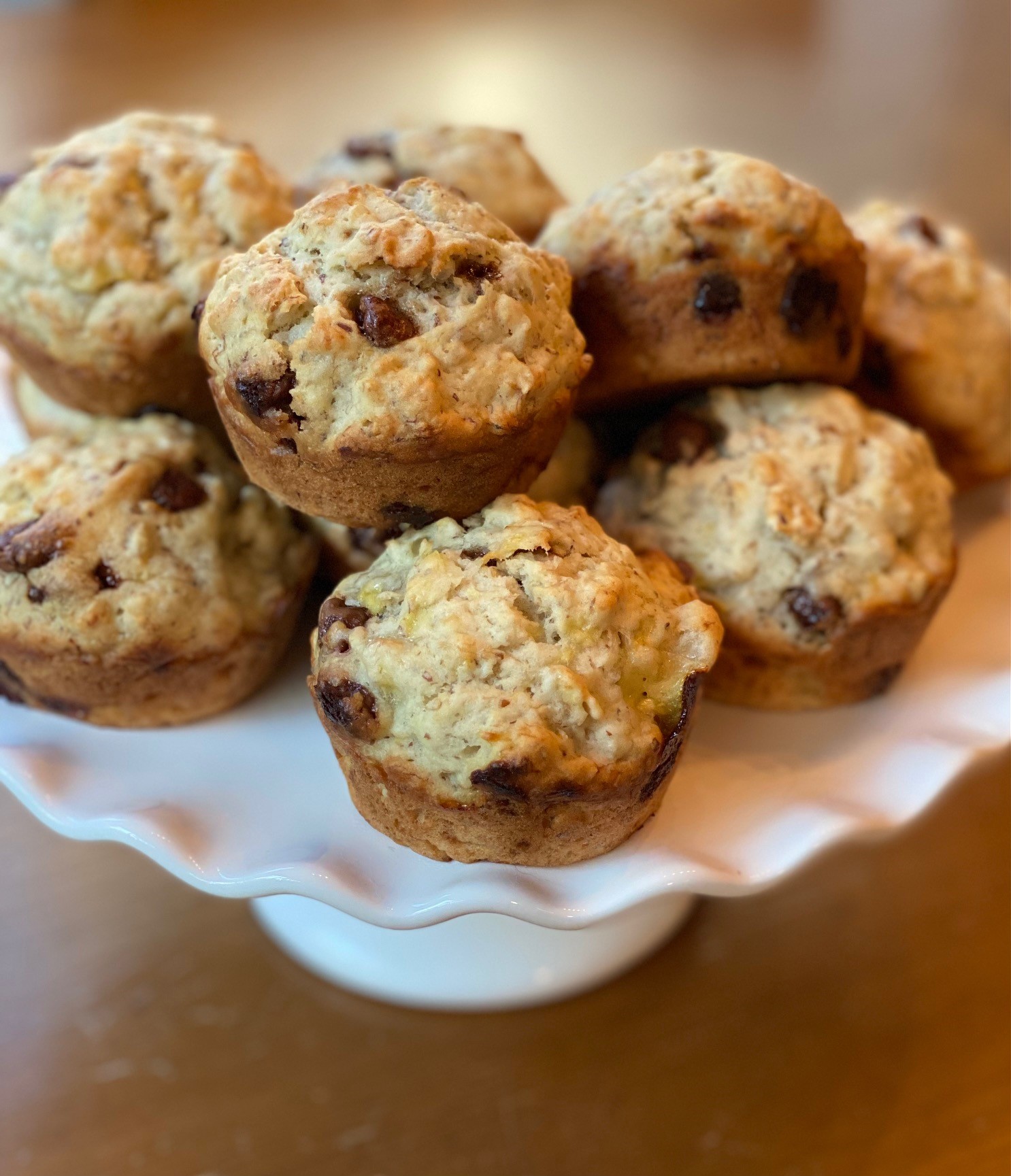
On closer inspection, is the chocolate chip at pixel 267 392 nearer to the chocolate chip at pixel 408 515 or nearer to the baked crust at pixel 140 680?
the chocolate chip at pixel 408 515

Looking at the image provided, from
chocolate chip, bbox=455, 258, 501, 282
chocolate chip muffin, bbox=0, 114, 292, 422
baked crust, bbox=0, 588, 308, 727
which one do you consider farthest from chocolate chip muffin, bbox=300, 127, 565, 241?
baked crust, bbox=0, 588, 308, 727

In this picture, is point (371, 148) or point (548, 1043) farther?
point (371, 148)

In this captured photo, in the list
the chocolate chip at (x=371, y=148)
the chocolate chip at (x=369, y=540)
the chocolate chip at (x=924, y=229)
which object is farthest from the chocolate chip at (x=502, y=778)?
the chocolate chip at (x=924, y=229)

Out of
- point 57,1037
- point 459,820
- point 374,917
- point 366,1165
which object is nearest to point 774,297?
point 459,820

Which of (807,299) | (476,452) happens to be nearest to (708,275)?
(807,299)

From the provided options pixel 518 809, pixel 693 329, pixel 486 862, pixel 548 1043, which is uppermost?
pixel 693 329

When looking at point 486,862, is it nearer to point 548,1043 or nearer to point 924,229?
point 548,1043

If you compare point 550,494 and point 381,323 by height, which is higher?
point 381,323

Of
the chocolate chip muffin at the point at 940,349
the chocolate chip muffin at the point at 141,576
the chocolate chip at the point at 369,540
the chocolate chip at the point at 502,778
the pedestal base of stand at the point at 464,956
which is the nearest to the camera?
the chocolate chip at the point at 502,778
